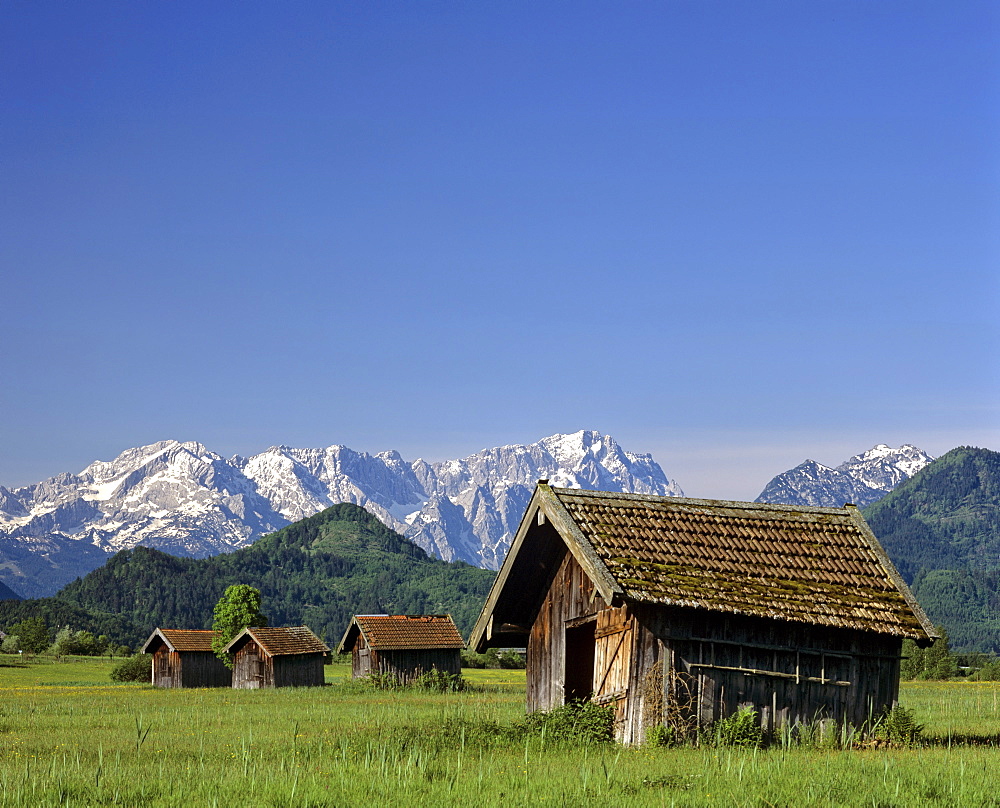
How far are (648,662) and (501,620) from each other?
5.63m

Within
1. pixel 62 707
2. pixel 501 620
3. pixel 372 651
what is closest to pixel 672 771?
pixel 501 620

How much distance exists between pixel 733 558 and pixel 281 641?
65.4 metres

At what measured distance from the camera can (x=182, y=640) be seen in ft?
306

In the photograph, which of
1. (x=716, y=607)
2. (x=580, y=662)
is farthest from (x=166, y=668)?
(x=716, y=607)

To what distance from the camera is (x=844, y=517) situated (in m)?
24.6

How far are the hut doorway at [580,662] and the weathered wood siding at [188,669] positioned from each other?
2784 inches

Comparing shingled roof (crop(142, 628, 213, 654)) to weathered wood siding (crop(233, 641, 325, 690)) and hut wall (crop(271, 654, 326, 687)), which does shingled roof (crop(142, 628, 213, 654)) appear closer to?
weathered wood siding (crop(233, 641, 325, 690))

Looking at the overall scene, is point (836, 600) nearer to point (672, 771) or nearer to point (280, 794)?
point (672, 771)

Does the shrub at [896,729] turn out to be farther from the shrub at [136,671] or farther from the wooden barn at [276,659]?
the shrub at [136,671]

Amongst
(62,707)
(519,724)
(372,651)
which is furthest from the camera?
(372,651)

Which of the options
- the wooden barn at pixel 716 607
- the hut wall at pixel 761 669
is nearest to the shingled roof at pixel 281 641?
the wooden barn at pixel 716 607

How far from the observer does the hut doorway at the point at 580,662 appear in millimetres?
26547

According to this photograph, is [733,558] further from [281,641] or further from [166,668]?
[166,668]

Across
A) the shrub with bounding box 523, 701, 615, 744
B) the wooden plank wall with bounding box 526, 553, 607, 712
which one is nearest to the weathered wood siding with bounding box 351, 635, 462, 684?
the wooden plank wall with bounding box 526, 553, 607, 712
